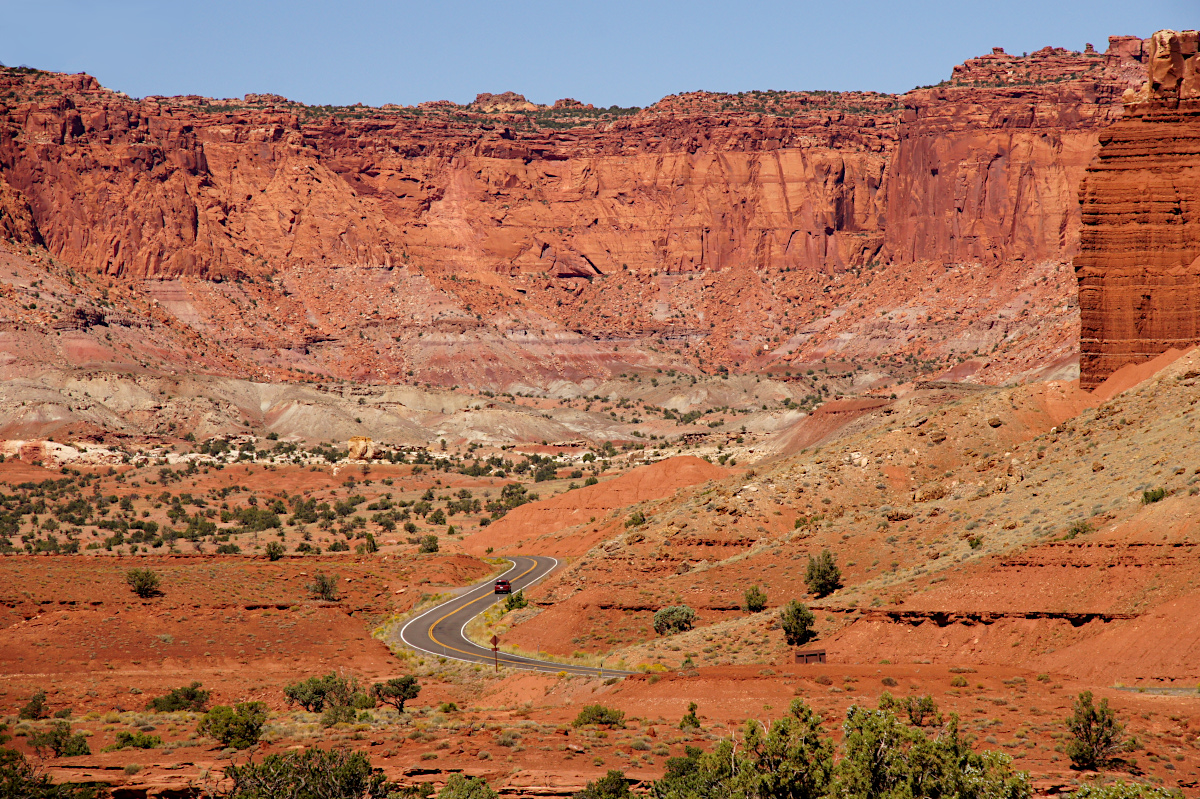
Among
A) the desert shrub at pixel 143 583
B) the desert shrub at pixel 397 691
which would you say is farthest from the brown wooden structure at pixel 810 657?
the desert shrub at pixel 143 583

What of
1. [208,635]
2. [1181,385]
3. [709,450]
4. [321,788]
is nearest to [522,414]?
[709,450]

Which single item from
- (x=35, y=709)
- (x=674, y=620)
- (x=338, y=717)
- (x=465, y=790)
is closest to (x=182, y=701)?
(x=35, y=709)

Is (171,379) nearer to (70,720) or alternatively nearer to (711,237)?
(711,237)

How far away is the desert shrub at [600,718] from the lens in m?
27.5

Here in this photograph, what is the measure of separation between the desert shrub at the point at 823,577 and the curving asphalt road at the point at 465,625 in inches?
277

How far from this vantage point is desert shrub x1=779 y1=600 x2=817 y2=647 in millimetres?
35594

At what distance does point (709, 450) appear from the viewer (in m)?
111

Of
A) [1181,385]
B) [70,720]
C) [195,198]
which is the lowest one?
[70,720]

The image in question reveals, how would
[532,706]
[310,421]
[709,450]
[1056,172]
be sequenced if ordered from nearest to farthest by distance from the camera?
[532,706] < [709,450] < [310,421] < [1056,172]

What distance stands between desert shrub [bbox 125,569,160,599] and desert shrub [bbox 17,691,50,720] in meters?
14.8

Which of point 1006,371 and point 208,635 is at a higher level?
point 1006,371

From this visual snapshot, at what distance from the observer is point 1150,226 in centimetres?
4734

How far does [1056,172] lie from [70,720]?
15684 cm

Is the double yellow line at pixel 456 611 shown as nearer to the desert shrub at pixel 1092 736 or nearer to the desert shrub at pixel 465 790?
the desert shrub at pixel 465 790
